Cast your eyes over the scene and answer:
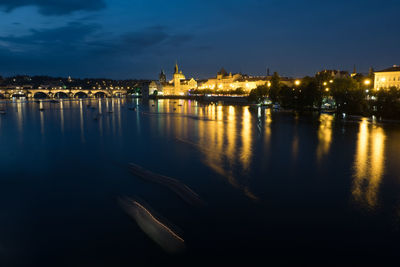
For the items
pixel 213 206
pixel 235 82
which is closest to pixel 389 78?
pixel 213 206

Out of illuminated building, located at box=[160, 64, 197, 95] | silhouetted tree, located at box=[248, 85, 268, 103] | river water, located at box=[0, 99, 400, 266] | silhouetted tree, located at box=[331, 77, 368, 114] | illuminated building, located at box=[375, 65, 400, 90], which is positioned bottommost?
river water, located at box=[0, 99, 400, 266]

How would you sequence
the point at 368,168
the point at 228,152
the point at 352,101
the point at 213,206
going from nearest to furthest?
the point at 213,206
the point at 368,168
the point at 228,152
the point at 352,101

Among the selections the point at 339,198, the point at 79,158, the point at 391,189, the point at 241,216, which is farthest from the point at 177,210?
the point at 79,158

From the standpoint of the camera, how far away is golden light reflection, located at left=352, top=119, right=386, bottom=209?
405 inches

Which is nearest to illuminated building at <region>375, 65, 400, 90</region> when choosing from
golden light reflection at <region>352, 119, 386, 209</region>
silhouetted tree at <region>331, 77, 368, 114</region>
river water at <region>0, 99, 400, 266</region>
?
silhouetted tree at <region>331, 77, 368, 114</region>

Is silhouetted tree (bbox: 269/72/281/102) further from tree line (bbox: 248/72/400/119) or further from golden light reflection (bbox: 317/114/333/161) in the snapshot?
golden light reflection (bbox: 317/114/333/161)

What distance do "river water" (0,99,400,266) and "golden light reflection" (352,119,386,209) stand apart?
0.14ft

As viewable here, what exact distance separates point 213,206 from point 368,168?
8.52 meters

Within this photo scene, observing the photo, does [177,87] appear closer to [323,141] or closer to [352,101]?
[352,101]

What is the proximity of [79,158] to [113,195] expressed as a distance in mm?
7256

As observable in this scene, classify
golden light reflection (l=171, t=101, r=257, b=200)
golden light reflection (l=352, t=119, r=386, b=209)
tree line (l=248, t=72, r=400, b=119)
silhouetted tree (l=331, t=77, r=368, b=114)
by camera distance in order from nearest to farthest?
golden light reflection (l=352, t=119, r=386, b=209)
golden light reflection (l=171, t=101, r=257, b=200)
tree line (l=248, t=72, r=400, b=119)
silhouetted tree (l=331, t=77, r=368, b=114)

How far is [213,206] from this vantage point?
9500 millimetres

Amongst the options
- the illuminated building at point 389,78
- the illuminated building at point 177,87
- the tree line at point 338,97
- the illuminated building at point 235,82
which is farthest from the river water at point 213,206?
the illuminated building at point 177,87

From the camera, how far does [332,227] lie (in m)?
8.12
